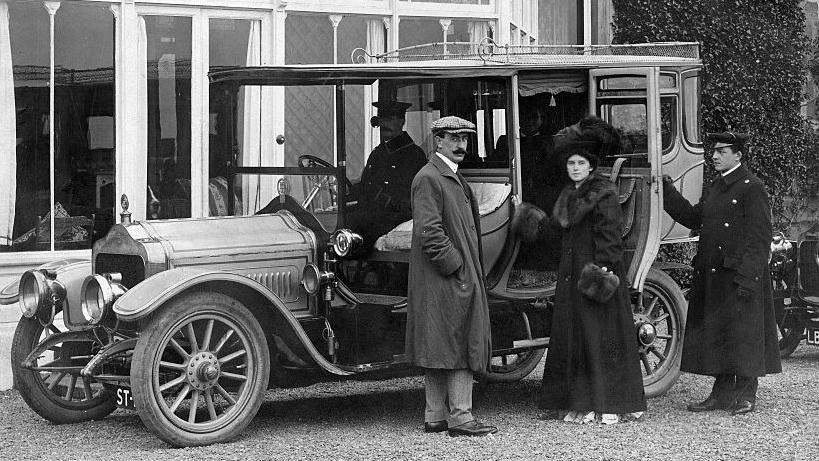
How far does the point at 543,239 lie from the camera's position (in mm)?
8016

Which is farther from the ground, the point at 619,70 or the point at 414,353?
the point at 619,70

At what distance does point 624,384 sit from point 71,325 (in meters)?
3.33

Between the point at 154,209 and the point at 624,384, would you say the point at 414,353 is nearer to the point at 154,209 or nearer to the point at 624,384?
the point at 624,384

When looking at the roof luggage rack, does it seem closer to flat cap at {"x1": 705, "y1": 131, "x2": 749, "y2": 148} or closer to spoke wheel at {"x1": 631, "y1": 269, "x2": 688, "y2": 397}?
flat cap at {"x1": 705, "y1": 131, "x2": 749, "y2": 148}

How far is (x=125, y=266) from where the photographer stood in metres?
7.24

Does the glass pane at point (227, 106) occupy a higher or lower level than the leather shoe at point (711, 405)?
higher

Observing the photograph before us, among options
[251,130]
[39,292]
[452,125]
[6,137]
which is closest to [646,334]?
[452,125]

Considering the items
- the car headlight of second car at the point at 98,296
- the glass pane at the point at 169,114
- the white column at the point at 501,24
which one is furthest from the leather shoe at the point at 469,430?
the white column at the point at 501,24

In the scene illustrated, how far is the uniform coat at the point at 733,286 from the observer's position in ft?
25.8

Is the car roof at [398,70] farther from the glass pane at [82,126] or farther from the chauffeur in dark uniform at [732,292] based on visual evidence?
the glass pane at [82,126]

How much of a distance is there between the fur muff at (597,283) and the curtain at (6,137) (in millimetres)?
4469

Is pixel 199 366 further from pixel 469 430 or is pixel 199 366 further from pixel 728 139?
pixel 728 139

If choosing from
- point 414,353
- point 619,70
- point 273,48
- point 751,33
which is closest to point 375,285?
point 414,353

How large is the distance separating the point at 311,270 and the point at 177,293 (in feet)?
3.20
